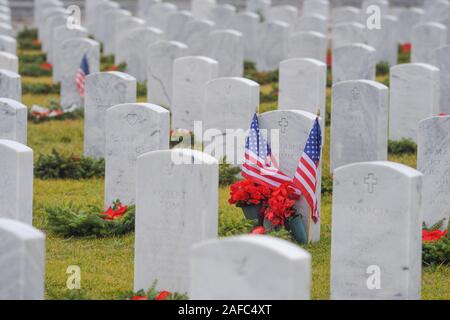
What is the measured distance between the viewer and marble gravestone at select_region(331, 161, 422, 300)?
310 inches

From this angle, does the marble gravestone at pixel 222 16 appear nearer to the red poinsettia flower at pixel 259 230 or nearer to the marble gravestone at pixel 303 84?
the marble gravestone at pixel 303 84

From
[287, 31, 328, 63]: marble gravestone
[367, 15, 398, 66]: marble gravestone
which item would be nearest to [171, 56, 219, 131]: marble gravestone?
[287, 31, 328, 63]: marble gravestone

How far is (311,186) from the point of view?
9750 millimetres

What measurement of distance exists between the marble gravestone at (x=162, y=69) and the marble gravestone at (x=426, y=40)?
4218mm

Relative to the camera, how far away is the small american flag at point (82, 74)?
627 inches

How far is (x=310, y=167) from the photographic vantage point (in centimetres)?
973

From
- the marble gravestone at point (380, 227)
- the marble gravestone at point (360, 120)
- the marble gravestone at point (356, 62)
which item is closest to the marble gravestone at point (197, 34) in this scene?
the marble gravestone at point (356, 62)

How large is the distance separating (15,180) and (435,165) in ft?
12.0

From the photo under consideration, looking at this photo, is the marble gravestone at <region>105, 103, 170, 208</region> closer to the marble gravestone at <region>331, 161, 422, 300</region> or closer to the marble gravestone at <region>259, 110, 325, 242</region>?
the marble gravestone at <region>259, 110, 325, 242</region>

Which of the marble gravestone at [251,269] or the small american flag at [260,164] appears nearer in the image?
the marble gravestone at [251,269]

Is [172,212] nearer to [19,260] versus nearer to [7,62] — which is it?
[19,260]

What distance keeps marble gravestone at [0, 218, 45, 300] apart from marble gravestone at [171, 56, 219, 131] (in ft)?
24.4

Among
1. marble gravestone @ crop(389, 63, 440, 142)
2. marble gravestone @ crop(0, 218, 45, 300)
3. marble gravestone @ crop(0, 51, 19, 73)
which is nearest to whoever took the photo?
marble gravestone @ crop(0, 218, 45, 300)

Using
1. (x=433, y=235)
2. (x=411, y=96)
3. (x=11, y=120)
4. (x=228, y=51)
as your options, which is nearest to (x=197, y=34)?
(x=228, y=51)
